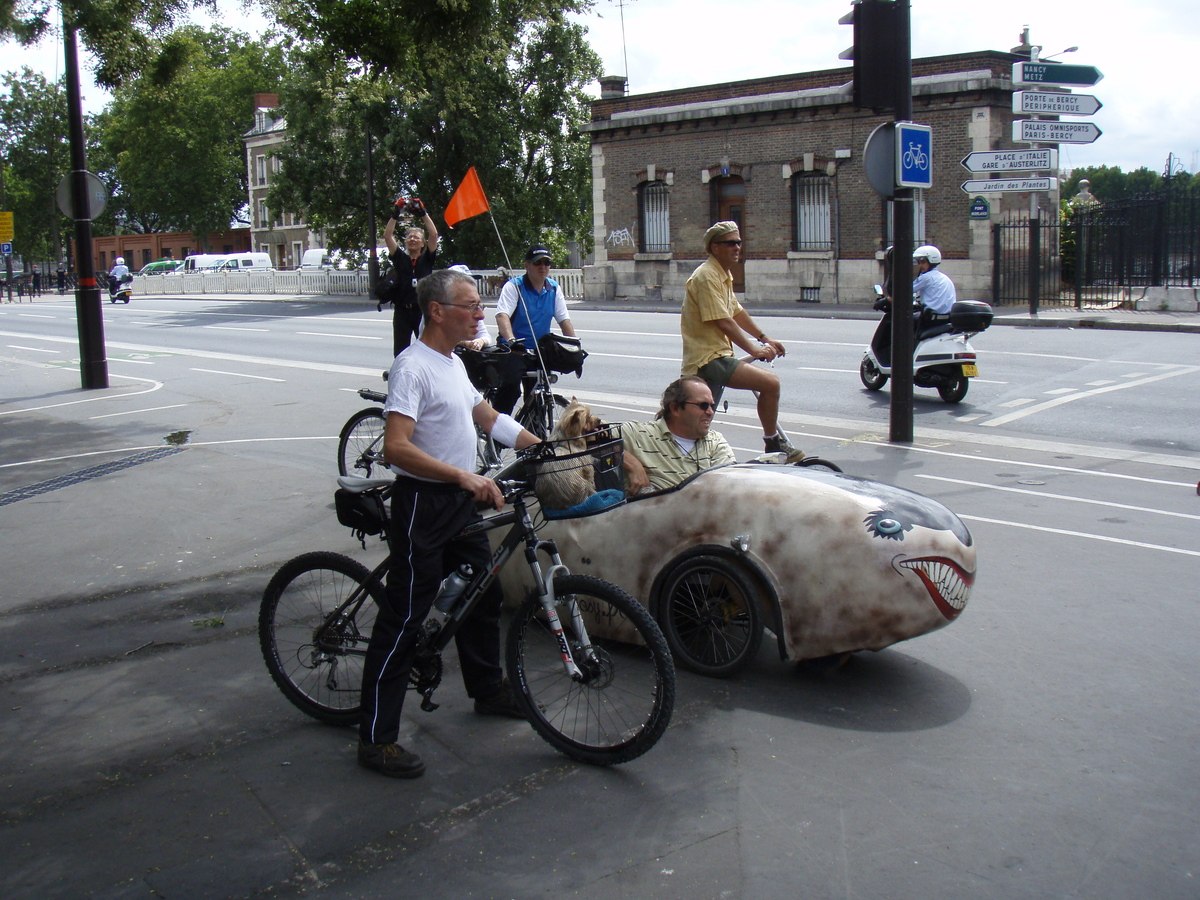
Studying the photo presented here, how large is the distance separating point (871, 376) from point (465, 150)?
102ft

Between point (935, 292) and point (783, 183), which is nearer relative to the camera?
point (935, 292)

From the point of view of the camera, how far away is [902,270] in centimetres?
1012

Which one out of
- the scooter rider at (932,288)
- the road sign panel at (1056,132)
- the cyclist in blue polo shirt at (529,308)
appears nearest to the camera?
the cyclist in blue polo shirt at (529,308)

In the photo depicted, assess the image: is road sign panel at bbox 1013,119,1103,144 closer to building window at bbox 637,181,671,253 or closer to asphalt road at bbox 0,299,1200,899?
asphalt road at bbox 0,299,1200,899

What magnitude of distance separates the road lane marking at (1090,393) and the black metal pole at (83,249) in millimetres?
→ 11144

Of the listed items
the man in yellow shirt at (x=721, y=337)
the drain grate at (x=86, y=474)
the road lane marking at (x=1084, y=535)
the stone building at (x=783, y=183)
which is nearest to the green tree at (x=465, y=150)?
the stone building at (x=783, y=183)

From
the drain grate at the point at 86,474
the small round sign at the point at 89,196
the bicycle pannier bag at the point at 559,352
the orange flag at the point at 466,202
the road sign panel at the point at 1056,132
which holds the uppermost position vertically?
the road sign panel at the point at 1056,132

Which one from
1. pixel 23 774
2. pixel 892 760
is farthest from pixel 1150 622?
pixel 23 774

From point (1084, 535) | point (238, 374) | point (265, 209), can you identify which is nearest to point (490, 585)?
point (1084, 535)

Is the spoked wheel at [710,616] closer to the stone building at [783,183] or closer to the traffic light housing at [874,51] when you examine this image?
the traffic light housing at [874,51]

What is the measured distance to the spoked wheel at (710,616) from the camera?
4652 mm

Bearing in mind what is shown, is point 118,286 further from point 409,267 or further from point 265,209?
point 409,267

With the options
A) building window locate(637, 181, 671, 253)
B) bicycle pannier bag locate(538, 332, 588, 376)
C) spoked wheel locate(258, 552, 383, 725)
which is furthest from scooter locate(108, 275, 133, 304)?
spoked wheel locate(258, 552, 383, 725)

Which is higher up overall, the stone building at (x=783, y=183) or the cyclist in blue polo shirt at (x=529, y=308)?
the stone building at (x=783, y=183)
